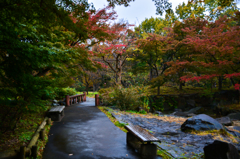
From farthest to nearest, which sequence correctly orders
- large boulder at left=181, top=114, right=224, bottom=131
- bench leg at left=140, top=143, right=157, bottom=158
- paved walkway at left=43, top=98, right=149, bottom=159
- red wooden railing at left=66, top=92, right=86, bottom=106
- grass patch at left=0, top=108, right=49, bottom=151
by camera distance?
red wooden railing at left=66, top=92, right=86, bottom=106 → large boulder at left=181, top=114, right=224, bottom=131 → grass patch at left=0, top=108, right=49, bottom=151 → paved walkway at left=43, top=98, right=149, bottom=159 → bench leg at left=140, top=143, right=157, bottom=158

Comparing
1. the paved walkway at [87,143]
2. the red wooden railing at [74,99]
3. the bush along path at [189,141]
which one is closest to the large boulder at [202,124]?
the bush along path at [189,141]

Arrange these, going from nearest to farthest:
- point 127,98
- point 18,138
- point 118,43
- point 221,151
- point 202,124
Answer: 1. point 221,151
2. point 18,138
3. point 202,124
4. point 127,98
5. point 118,43

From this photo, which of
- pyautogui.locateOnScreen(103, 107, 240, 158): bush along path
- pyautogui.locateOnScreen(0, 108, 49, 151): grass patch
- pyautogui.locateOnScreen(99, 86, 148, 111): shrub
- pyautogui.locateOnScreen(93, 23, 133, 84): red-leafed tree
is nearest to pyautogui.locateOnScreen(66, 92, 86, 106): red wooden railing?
pyautogui.locateOnScreen(99, 86, 148, 111): shrub

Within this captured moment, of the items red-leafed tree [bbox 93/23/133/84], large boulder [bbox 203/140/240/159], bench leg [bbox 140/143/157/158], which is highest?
red-leafed tree [bbox 93/23/133/84]

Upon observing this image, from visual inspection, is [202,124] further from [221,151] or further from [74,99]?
[74,99]

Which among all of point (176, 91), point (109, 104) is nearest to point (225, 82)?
point (176, 91)

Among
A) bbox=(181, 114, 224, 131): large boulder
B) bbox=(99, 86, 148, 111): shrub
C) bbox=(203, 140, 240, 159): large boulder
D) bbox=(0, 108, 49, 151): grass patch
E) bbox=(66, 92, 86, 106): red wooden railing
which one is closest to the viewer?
bbox=(203, 140, 240, 159): large boulder

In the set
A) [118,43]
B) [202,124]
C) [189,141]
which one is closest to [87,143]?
[189,141]

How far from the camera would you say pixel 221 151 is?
3.13 metres

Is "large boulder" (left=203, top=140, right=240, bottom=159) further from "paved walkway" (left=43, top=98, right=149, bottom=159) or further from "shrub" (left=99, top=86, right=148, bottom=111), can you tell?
"shrub" (left=99, top=86, right=148, bottom=111)

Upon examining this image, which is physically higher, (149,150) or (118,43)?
(118,43)

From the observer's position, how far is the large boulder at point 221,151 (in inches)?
121

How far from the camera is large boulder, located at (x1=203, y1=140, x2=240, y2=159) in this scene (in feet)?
10.1

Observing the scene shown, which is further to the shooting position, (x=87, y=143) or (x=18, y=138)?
(x=87, y=143)
